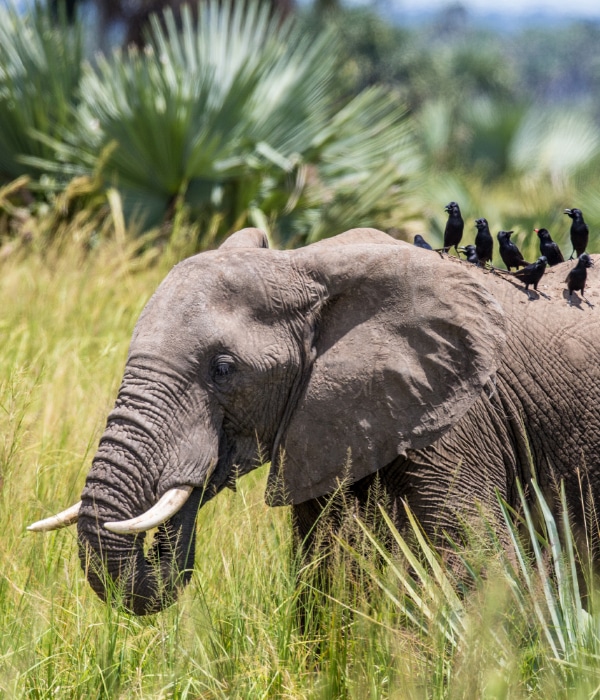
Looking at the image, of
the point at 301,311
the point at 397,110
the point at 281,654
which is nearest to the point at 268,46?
the point at 397,110

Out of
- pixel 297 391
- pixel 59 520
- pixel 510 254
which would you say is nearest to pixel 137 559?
pixel 59 520

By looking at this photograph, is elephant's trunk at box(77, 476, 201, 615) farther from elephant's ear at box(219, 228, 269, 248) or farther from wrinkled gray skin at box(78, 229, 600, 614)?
elephant's ear at box(219, 228, 269, 248)

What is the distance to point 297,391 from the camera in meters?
3.61

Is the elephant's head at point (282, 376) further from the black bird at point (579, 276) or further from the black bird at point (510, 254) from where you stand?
the black bird at point (510, 254)

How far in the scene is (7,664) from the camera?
3.10 metres

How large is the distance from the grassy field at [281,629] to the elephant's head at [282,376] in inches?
8.2

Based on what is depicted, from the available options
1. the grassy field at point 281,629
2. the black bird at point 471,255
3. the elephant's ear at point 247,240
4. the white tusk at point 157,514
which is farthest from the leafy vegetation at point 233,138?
the white tusk at point 157,514

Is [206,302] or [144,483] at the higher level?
[206,302]

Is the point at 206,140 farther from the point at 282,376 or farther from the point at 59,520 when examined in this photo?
the point at 59,520

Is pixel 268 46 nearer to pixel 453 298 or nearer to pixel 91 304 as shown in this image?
pixel 91 304

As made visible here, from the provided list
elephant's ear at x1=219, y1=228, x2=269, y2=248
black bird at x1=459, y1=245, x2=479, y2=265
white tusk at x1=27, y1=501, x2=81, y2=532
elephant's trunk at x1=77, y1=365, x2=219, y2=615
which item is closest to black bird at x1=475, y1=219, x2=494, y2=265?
black bird at x1=459, y1=245, x2=479, y2=265

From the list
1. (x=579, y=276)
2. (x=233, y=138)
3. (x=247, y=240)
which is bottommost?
(x=233, y=138)

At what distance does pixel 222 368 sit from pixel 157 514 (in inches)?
20.2

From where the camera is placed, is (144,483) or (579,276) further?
(579,276)
